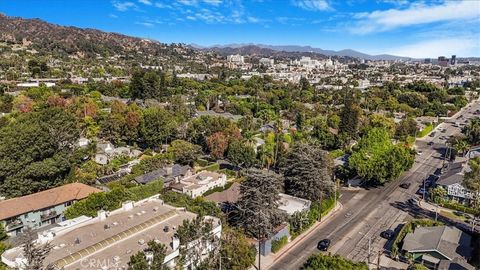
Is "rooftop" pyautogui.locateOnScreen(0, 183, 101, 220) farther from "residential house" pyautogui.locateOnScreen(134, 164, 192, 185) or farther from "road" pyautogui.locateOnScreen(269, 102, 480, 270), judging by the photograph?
"road" pyautogui.locateOnScreen(269, 102, 480, 270)

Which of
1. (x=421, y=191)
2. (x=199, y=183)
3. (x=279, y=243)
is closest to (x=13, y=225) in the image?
(x=199, y=183)

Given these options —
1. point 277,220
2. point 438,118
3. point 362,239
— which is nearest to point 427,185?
point 362,239

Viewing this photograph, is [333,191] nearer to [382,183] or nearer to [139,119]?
[382,183]

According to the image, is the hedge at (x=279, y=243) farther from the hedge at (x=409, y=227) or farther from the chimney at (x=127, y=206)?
the chimney at (x=127, y=206)

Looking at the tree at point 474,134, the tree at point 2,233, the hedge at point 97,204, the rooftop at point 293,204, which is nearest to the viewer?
the tree at point 2,233

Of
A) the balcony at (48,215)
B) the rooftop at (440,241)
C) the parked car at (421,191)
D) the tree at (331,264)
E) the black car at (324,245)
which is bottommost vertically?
the parked car at (421,191)

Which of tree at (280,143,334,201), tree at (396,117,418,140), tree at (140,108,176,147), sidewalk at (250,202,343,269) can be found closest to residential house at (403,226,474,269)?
sidewalk at (250,202,343,269)

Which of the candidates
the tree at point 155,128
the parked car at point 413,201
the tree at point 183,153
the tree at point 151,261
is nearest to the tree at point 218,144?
the tree at point 183,153

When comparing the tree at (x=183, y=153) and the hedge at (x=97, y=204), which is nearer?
the hedge at (x=97, y=204)
